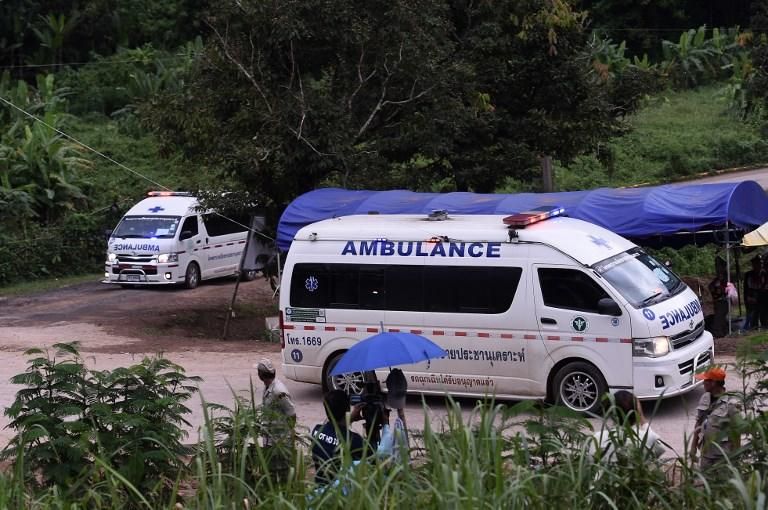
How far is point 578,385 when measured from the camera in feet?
40.4

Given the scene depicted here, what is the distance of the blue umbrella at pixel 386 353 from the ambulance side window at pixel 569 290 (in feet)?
10.1

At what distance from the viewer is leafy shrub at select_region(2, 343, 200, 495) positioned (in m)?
8.27

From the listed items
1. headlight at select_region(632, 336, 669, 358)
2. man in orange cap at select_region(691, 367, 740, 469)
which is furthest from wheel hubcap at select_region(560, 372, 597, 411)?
man in orange cap at select_region(691, 367, 740, 469)

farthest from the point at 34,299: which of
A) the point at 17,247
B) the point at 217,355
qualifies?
the point at 217,355

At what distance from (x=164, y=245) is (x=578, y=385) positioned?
14903mm

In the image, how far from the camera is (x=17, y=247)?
2808 centimetres

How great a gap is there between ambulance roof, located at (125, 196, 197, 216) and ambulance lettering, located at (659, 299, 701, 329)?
15.4m

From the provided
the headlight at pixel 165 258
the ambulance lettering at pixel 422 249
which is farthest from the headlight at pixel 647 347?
the headlight at pixel 165 258

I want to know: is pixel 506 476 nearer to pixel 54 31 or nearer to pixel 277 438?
pixel 277 438

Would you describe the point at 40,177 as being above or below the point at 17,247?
above

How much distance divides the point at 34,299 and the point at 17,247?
347 cm

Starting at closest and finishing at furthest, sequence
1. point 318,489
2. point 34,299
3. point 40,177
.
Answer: point 318,489 → point 34,299 → point 40,177

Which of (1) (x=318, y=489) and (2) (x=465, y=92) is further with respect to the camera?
(2) (x=465, y=92)

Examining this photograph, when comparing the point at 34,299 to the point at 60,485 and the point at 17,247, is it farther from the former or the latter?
the point at 60,485
